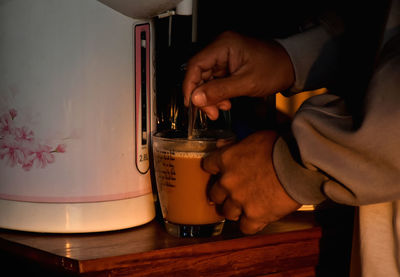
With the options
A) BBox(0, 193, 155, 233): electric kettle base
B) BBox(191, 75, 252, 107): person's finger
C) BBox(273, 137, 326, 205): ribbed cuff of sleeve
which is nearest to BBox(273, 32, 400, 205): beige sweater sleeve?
BBox(273, 137, 326, 205): ribbed cuff of sleeve

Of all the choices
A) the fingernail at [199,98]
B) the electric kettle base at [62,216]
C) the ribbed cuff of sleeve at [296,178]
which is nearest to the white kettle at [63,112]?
the electric kettle base at [62,216]

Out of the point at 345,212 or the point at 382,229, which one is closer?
the point at 382,229

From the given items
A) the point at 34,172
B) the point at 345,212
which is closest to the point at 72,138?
the point at 34,172

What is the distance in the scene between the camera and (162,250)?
1.82ft

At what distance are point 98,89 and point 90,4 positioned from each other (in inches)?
4.4

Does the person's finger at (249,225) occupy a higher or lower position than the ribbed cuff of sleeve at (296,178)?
lower

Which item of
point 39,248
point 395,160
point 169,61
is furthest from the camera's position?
point 169,61

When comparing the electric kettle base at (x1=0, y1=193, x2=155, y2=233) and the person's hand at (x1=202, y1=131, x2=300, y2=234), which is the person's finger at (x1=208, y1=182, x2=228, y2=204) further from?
the electric kettle base at (x1=0, y1=193, x2=155, y2=233)

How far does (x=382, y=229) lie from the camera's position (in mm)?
584

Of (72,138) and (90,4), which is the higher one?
(90,4)

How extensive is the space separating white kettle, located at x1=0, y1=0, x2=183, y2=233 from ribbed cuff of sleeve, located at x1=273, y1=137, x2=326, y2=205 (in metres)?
0.23

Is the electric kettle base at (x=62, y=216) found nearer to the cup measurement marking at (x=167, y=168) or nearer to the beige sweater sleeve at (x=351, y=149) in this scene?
the cup measurement marking at (x=167, y=168)

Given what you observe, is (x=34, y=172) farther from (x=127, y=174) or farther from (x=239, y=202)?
(x=239, y=202)

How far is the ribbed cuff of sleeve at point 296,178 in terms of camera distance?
532 millimetres
